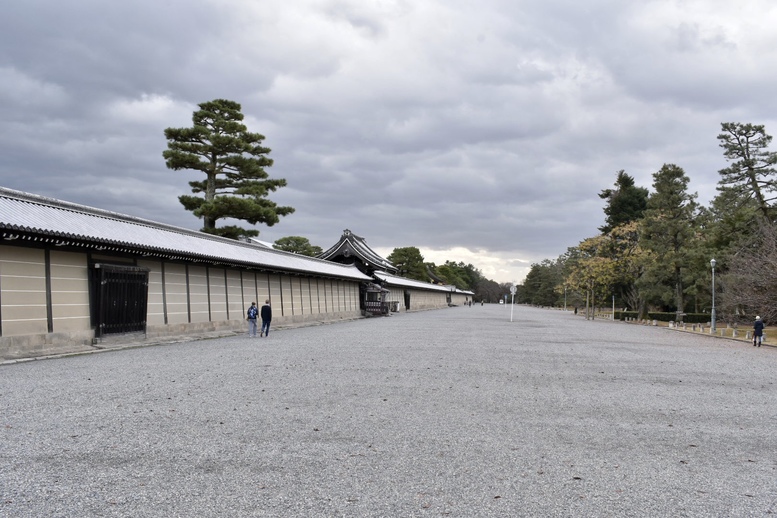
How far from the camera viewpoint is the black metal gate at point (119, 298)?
15680 mm

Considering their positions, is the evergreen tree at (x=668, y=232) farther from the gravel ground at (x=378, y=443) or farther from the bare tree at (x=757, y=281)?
the gravel ground at (x=378, y=443)

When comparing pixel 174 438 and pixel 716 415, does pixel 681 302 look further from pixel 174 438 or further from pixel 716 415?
pixel 174 438

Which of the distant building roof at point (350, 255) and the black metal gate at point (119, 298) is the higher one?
the distant building roof at point (350, 255)

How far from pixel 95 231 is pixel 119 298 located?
2.21 meters

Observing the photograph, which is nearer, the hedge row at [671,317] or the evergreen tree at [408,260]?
the hedge row at [671,317]

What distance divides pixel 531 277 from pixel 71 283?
147 m

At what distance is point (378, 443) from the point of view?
5.56 meters

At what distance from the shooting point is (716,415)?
7.43m

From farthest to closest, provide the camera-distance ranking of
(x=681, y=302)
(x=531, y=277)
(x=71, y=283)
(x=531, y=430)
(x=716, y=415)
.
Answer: (x=531, y=277) → (x=681, y=302) → (x=71, y=283) → (x=716, y=415) → (x=531, y=430)

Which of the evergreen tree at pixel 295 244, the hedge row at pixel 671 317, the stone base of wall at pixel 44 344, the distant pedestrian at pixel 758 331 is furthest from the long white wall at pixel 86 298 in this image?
the evergreen tree at pixel 295 244

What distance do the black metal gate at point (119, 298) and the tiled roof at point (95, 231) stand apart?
83cm

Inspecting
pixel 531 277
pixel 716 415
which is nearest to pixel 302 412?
pixel 716 415

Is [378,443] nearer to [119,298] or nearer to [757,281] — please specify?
[119,298]

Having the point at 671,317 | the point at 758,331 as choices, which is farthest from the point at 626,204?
the point at 758,331
